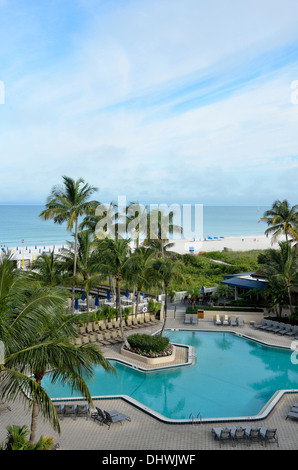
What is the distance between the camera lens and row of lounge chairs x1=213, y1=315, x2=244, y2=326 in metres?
25.1

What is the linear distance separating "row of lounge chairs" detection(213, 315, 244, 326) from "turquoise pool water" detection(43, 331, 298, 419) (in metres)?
3.96

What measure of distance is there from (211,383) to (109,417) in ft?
18.5

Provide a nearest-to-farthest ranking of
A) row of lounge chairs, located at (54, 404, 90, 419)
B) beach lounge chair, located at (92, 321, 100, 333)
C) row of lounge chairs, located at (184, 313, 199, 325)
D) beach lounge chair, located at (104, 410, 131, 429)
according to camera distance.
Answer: beach lounge chair, located at (104, 410, 131, 429)
row of lounge chairs, located at (54, 404, 90, 419)
beach lounge chair, located at (92, 321, 100, 333)
row of lounge chairs, located at (184, 313, 199, 325)

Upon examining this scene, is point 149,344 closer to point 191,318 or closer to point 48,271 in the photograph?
point 48,271

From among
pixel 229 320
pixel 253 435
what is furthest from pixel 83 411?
pixel 229 320

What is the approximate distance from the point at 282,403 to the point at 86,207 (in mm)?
15088

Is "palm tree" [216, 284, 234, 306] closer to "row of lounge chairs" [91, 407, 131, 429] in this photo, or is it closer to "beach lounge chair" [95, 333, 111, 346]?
"beach lounge chair" [95, 333, 111, 346]

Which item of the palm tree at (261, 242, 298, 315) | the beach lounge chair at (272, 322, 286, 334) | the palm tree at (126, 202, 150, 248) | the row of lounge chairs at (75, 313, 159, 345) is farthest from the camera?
the palm tree at (126, 202, 150, 248)

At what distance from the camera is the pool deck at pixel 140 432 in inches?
432

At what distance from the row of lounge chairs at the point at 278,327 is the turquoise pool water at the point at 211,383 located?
254cm

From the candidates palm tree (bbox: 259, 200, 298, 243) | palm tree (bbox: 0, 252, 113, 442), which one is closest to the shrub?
palm tree (bbox: 0, 252, 113, 442)

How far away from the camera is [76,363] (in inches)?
308
